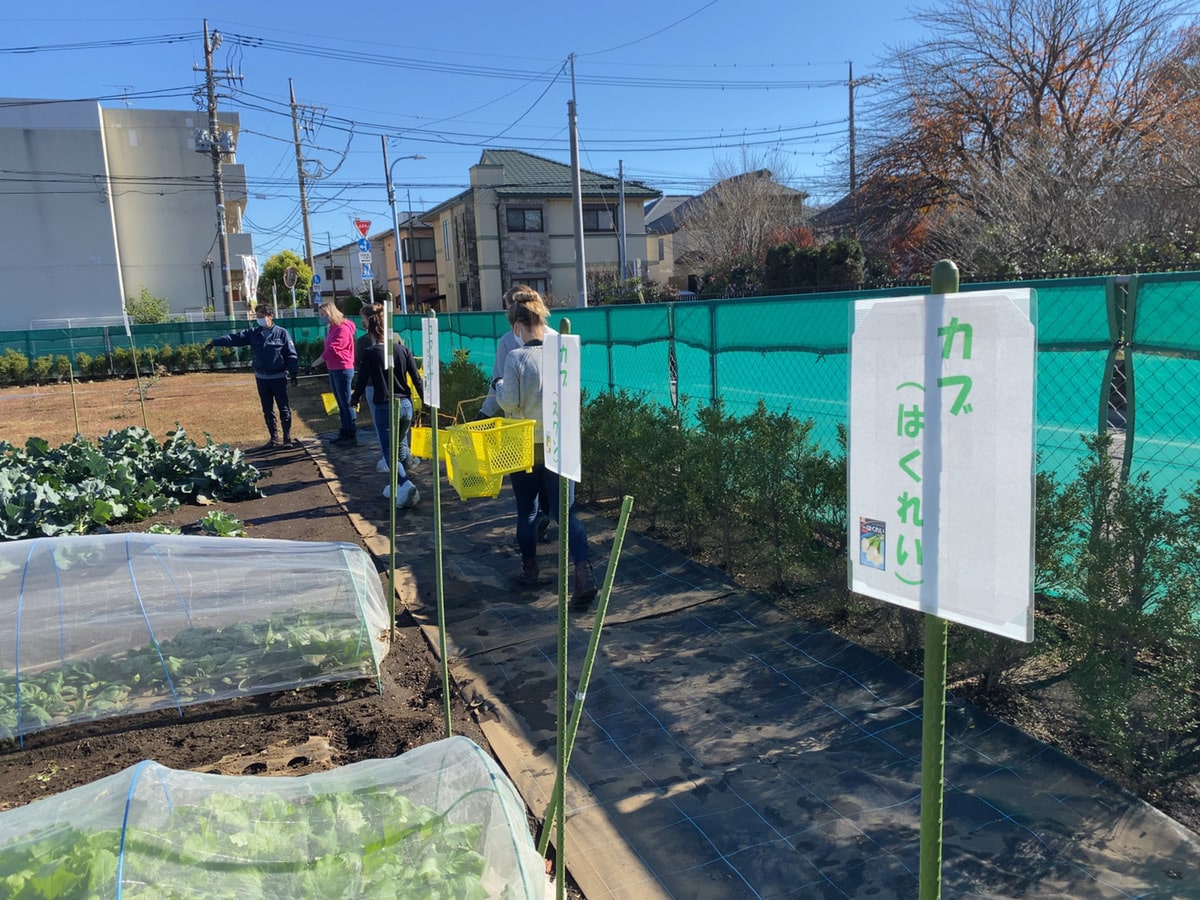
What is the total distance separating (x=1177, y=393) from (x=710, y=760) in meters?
2.59

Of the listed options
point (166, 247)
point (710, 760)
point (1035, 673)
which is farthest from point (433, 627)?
point (166, 247)

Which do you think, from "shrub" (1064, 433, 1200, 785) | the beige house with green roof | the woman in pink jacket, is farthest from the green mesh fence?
the beige house with green roof

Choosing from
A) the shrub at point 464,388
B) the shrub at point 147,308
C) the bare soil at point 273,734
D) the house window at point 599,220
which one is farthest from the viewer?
the house window at point 599,220

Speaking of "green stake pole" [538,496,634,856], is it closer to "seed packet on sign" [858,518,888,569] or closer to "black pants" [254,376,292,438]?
"seed packet on sign" [858,518,888,569]

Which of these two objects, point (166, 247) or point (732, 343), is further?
point (166, 247)

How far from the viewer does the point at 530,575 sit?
224 inches

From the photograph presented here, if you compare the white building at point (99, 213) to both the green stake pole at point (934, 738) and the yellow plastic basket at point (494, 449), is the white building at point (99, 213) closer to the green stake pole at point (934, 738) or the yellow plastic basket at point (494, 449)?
the yellow plastic basket at point (494, 449)

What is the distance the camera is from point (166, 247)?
141ft

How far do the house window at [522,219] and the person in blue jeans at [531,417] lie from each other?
39.3 m

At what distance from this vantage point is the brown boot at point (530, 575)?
18.6ft

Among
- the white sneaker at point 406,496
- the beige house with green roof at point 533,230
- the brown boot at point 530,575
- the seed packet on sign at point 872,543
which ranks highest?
the beige house with green roof at point 533,230

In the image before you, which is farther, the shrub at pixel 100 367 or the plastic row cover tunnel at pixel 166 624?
the shrub at pixel 100 367

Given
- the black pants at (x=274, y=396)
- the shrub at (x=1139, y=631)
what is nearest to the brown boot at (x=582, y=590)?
the shrub at (x=1139, y=631)

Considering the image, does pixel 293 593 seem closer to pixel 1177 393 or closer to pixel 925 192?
pixel 1177 393
